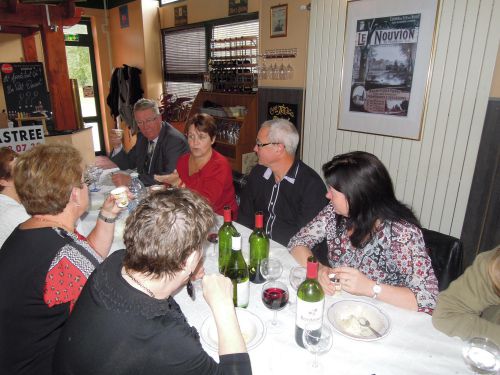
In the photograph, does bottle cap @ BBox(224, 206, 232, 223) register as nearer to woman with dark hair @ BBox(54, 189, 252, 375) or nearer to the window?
woman with dark hair @ BBox(54, 189, 252, 375)

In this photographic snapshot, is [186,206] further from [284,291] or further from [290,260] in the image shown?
[290,260]

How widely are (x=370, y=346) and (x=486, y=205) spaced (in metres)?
2.14

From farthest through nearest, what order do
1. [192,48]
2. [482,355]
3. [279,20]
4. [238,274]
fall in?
[192,48], [279,20], [238,274], [482,355]

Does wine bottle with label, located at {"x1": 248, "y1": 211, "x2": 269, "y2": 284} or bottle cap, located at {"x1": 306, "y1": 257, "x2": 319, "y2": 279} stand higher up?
bottle cap, located at {"x1": 306, "y1": 257, "x2": 319, "y2": 279}

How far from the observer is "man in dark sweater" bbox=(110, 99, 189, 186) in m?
3.22

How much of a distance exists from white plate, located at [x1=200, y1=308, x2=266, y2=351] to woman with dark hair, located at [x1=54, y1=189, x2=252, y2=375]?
173mm

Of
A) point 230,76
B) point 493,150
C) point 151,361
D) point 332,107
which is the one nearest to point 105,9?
point 230,76

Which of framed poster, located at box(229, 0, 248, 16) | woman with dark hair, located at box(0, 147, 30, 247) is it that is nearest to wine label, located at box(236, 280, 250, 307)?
woman with dark hair, located at box(0, 147, 30, 247)

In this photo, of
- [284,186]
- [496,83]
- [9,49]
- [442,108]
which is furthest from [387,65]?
[9,49]

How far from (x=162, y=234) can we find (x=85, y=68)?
787cm

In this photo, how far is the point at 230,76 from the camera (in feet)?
15.9

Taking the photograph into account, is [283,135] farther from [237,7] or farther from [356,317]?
[237,7]

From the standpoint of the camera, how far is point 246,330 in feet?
4.02

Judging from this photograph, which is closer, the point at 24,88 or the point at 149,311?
the point at 149,311
